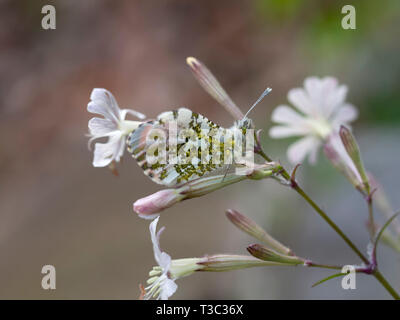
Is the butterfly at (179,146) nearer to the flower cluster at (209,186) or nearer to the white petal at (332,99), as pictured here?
the flower cluster at (209,186)

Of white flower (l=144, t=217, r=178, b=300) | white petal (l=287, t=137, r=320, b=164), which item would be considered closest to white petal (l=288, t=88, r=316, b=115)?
white petal (l=287, t=137, r=320, b=164)

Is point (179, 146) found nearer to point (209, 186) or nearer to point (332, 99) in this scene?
point (209, 186)

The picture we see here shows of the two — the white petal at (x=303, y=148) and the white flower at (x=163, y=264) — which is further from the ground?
the white petal at (x=303, y=148)

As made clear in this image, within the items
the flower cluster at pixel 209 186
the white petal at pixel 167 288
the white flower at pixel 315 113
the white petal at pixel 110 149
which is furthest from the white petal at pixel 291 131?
the white petal at pixel 167 288

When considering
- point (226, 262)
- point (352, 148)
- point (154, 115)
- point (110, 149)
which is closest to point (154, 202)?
point (110, 149)

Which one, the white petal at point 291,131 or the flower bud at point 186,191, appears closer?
the flower bud at point 186,191
